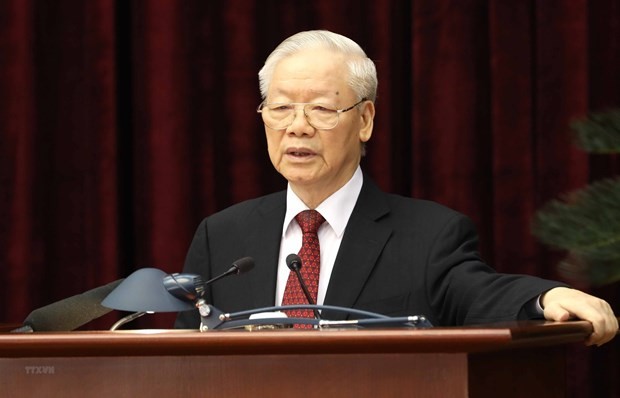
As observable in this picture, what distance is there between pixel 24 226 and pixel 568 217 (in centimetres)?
173

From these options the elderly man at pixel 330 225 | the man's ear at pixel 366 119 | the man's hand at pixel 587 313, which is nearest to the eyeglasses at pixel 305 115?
the elderly man at pixel 330 225

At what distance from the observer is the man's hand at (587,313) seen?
164 centimetres

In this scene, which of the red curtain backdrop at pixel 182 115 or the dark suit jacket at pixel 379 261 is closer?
the dark suit jacket at pixel 379 261

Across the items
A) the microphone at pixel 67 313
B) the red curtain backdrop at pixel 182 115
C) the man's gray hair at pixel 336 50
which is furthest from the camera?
the red curtain backdrop at pixel 182 115

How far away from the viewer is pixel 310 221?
2.45 metres

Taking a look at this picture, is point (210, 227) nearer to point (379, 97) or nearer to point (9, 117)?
point (379, 97)

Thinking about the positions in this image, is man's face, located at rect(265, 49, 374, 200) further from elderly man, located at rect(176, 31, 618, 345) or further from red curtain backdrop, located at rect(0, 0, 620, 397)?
→ red curtain backdrop, located at rect(0, 0, 620, 397)

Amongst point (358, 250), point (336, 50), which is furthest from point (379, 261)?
point (336, 50)

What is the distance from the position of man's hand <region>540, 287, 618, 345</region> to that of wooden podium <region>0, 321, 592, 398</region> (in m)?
0.17

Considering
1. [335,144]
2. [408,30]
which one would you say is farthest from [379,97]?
[335,144]

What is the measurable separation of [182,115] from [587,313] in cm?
191

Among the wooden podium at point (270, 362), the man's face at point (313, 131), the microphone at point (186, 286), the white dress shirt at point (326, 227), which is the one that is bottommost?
the wooden podium at point (270, 362)

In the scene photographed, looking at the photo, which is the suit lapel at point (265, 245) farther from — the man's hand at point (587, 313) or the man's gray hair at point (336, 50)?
the man's hand at point (587, 313)

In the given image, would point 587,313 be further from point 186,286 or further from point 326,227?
point 326,227
